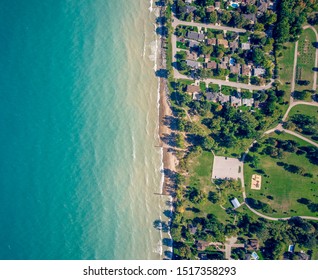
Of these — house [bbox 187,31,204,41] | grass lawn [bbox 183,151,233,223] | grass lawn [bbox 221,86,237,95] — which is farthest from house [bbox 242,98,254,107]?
house [bbox 187,31,204,41]

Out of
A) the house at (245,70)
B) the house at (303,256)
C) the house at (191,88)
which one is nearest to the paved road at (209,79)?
the house at (191,88)

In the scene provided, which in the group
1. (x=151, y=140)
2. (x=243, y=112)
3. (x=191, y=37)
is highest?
(x=191, y=37)

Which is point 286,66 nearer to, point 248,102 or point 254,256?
point 248,102

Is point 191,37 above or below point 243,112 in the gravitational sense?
above

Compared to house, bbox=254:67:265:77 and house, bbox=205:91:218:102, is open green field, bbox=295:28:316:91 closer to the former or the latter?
house, bbox=254:67:265:77

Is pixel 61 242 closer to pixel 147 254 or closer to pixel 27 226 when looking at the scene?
pixel 27 226

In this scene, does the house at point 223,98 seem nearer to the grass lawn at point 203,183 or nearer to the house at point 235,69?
the house at point 235,69

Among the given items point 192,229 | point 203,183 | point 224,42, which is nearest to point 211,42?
point 224,42
